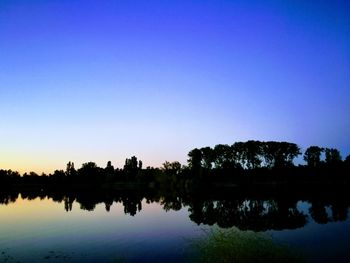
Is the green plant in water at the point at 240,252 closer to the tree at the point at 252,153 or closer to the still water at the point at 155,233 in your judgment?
the still water at the point at 155,233

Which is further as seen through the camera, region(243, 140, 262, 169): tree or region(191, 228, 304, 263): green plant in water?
region(243, 140, 262, 169): tree

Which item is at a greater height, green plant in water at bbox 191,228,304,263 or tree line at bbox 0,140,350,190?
tree line at bbox 0,140,350,190

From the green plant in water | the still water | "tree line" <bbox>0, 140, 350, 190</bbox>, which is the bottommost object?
the still water

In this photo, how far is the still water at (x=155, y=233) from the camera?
33.8 meters

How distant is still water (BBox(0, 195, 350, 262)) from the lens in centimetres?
3375

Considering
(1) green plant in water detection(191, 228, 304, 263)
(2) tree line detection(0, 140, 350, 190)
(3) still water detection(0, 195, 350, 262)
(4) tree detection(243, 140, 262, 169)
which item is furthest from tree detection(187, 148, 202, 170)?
(1) green plant in water detection(191, 228, 304, 263)

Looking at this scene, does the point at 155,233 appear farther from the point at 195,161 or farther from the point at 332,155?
the point at 332,155

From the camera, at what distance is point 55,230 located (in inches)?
2093

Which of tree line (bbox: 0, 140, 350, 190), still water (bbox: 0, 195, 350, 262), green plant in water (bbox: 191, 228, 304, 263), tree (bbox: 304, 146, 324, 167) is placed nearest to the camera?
green plant in water (bbox: 191, 228, 304, 263)

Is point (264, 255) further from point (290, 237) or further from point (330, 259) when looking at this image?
point (290, 237)

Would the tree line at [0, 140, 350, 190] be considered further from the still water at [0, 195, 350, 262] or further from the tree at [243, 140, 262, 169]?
the still water at [0, 195, 350, 262]

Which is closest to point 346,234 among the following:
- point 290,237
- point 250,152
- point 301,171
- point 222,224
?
point 290,237

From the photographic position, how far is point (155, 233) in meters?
49.2

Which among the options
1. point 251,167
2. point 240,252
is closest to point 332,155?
point 251,167
